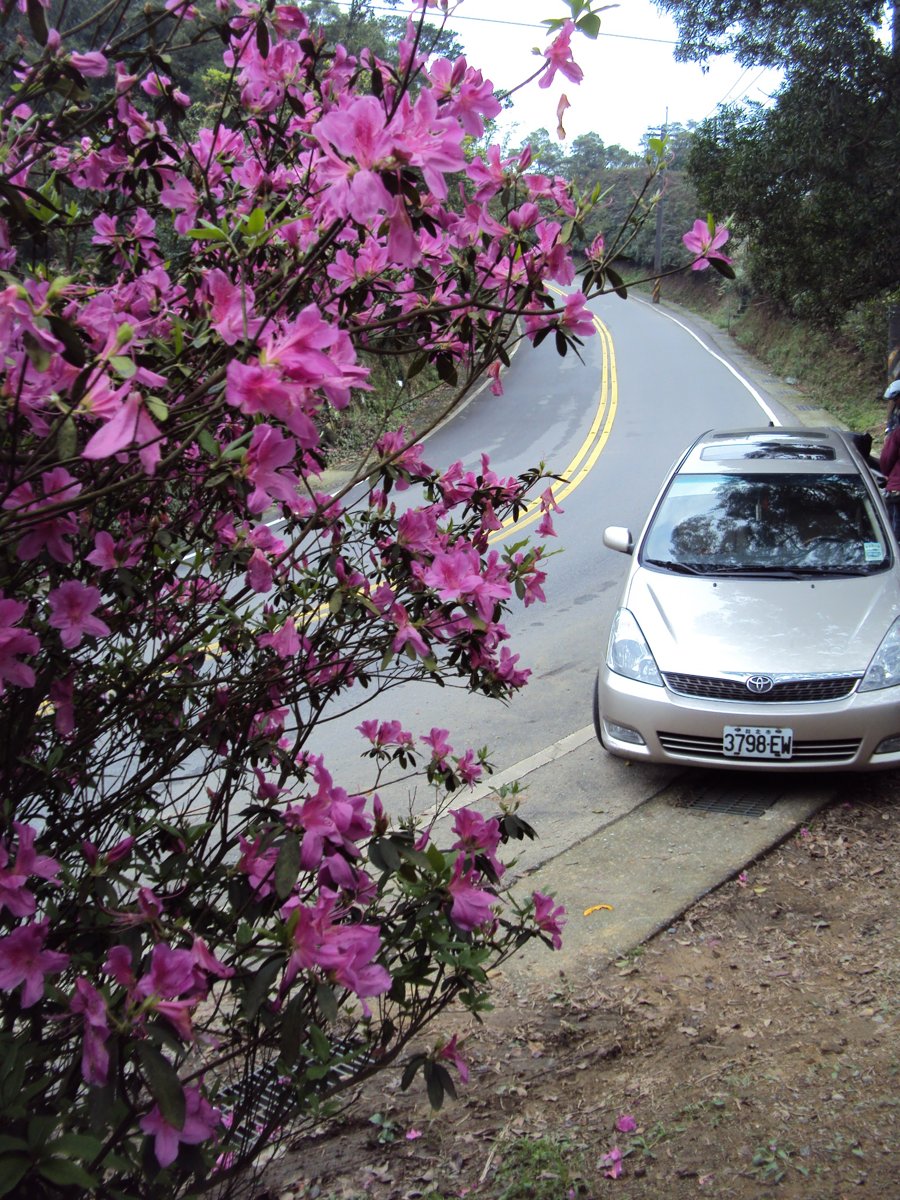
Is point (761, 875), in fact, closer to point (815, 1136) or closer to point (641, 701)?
point (641, 701)

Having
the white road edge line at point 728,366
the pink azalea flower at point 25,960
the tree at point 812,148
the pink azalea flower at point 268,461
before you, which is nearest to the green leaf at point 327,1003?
the pink azalea flower at point 25,960

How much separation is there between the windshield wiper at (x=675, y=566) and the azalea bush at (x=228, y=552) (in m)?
3.90

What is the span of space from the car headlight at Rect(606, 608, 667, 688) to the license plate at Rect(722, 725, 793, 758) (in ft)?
1.54

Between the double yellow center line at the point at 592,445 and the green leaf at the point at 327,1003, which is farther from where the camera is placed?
the double yellow center line at the point at 592,445

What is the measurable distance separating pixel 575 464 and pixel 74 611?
1763 centimetres

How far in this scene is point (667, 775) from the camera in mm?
6254

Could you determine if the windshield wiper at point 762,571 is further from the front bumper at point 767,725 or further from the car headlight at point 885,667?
the front bumper at point 767,725

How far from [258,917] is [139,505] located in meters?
0.91

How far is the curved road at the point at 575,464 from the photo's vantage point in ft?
24.3

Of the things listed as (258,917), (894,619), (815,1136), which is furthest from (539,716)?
(258,917)

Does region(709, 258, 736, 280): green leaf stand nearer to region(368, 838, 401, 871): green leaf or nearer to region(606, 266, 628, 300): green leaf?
region(606, 266, 628, 300): green leaf

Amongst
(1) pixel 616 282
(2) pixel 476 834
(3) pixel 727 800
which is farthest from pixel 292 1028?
(3) pixel 727 800

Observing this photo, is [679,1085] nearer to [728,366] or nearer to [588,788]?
[588,788]

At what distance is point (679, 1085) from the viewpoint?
135 inches
